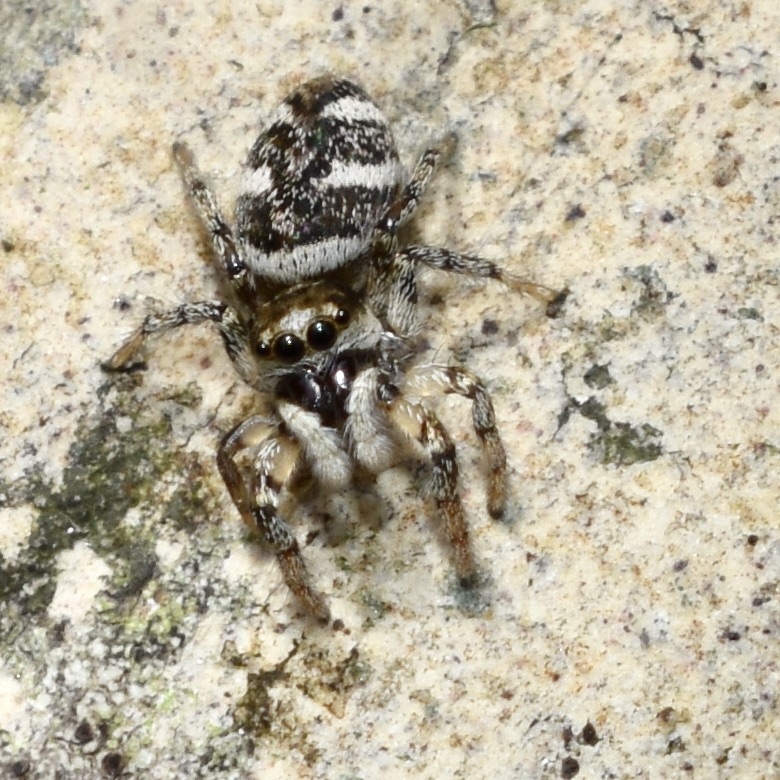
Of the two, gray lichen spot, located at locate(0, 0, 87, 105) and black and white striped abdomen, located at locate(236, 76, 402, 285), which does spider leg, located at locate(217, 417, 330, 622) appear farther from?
gray lichen spot, located at locate(0, 0, 87, 105)

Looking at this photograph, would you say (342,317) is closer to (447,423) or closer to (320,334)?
(320,334)

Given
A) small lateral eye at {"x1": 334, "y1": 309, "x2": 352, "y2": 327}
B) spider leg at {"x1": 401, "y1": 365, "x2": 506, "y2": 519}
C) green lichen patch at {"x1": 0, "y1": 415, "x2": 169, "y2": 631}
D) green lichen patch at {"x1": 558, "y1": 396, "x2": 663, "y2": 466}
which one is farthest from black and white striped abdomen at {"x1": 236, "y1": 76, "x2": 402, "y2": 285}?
green lichen patch at {"x1": 558, "y1": 396, "x2": 663, "y2": 466}

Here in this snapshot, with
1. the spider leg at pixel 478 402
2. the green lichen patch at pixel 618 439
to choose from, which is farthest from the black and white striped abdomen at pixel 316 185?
the green lichen patch at pixel 618 439

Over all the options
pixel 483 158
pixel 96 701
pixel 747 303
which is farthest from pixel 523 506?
pixel 96 701

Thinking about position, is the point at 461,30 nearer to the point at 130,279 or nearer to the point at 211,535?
the point at 130,279

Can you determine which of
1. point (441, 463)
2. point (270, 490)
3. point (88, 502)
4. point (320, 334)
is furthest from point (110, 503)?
point (441, 463)

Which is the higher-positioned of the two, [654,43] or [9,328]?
[654,43]
